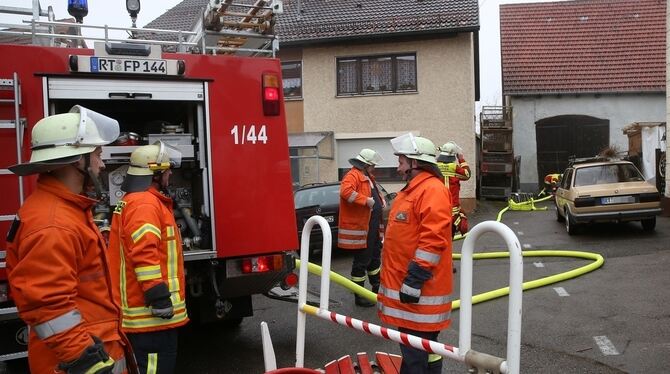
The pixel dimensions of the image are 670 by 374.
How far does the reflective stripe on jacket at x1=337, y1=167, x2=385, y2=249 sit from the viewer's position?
23.1 feet

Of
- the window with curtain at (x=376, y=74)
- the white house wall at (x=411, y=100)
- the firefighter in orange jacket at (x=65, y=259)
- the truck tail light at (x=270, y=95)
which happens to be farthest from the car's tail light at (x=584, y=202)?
the firefighter in orange jacket at (x=65, y=259)

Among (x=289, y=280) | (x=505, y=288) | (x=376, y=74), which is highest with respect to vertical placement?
(x=376, y=74)

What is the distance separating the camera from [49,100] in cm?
414

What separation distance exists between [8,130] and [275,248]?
2108 mm

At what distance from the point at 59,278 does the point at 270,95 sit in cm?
285

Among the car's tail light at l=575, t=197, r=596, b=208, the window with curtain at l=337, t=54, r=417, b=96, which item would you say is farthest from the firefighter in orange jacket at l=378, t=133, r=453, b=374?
the window with curtain at l=337, t=54, r=417, b=96

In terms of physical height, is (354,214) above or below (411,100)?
below

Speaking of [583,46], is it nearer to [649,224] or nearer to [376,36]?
[376,36]

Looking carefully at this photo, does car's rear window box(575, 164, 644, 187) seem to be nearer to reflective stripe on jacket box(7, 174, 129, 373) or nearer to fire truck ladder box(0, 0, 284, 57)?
fire truck ladder box(0, 0, 284, 57)

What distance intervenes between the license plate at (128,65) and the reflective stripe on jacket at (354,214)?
10.3 ft

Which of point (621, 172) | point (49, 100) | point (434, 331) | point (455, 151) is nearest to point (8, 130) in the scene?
point (49, 100)

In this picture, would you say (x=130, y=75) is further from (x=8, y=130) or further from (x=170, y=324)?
(x=170, y=324)

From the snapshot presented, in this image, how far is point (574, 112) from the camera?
23.0 meters

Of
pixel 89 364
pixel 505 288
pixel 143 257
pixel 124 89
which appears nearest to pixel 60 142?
pixel 89 364
